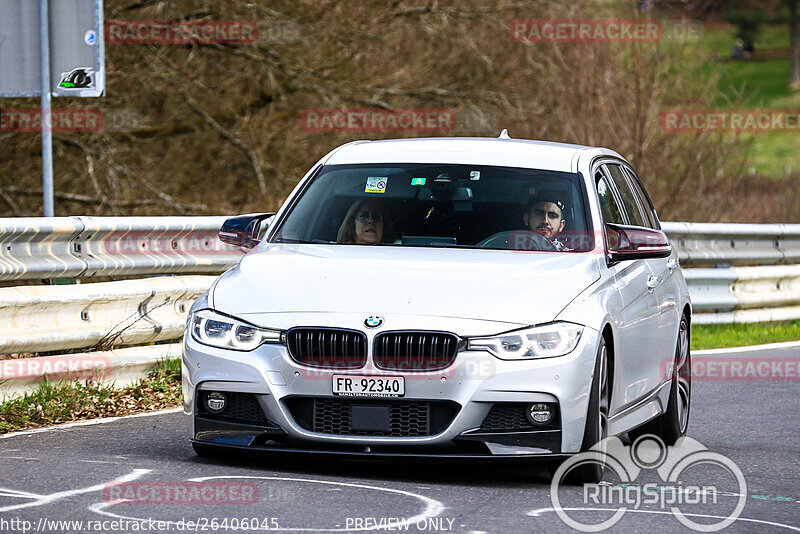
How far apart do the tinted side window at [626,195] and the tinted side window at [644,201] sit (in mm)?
148

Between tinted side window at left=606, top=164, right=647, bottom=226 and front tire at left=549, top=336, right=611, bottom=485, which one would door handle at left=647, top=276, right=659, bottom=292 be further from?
front tire at left=549, top=336, right=611, bottom=485

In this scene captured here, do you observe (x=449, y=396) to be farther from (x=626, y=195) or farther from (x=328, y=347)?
(x=626, y=195)

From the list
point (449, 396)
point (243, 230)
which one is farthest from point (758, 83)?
point (449, 396)

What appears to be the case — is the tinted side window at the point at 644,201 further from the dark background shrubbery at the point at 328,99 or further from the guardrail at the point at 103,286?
the dark background shrubbery at the point at 328,99

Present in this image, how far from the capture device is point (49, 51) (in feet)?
34.7

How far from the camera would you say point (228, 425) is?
23.0 ft

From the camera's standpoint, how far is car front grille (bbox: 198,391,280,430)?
6930 millimetres

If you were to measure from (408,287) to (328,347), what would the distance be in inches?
19.0

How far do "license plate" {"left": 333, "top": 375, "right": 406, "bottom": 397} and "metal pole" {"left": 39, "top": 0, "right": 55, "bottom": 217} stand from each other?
4249 mm

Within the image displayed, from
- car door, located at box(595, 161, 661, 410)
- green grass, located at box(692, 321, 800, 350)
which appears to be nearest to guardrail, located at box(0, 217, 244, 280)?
car door, located at box(595, 161, 661, 410)

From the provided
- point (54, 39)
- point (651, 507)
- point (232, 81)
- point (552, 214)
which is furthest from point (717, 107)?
point (651, 507)

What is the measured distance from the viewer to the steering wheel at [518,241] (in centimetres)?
777

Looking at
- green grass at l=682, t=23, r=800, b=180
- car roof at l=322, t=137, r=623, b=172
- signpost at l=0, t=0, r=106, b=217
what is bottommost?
green grass at l=682, t=23, r=800, b=180

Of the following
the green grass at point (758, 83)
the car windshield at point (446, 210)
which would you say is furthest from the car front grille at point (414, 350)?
the green grass at point (758, 83)
